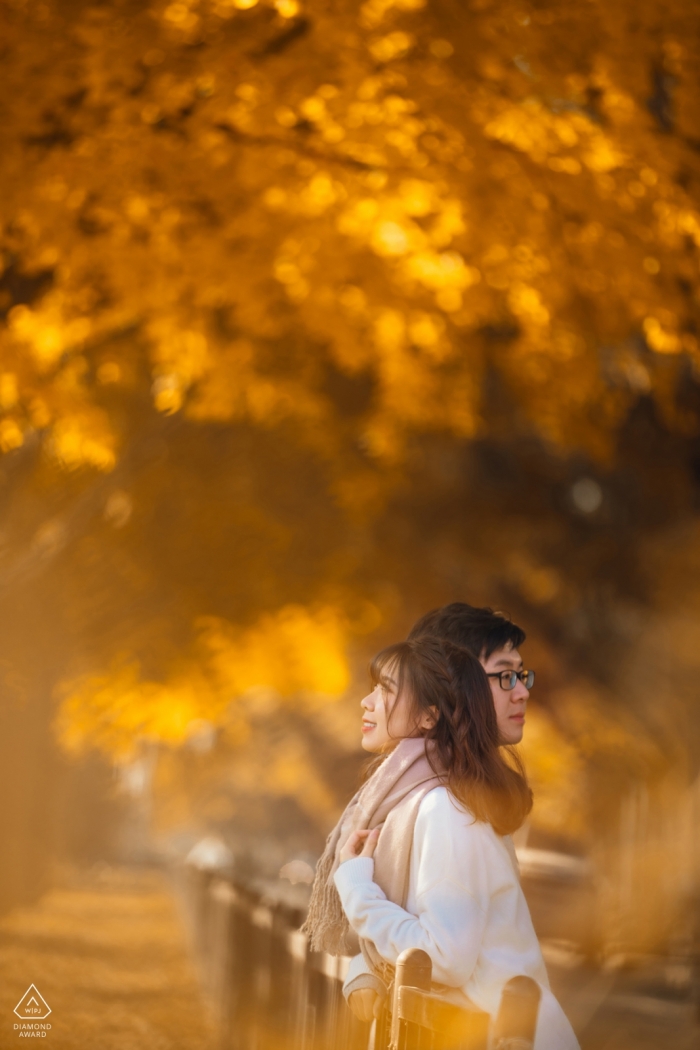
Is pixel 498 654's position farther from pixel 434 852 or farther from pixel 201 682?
pixel 201 682

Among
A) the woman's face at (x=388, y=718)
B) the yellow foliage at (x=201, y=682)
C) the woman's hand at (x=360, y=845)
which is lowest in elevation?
the yellow foliage at (x=201, y=682)

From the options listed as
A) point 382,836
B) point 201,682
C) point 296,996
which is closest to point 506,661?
point 382,836

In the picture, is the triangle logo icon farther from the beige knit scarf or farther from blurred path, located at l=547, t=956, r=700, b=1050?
the beige knit scarf

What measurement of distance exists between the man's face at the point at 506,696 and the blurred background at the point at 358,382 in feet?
1.16

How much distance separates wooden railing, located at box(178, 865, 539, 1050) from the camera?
1.60m

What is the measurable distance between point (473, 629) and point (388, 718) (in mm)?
247

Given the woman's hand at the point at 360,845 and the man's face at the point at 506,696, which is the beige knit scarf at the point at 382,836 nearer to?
the woman's hand at the point at 360,845

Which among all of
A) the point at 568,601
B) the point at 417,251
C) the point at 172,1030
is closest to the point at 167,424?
the point at 417,251

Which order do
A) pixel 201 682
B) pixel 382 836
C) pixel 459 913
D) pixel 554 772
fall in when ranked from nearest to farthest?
pixel 459 913 → pixel 382 836 → pixel 201 682 → pixel 554 772

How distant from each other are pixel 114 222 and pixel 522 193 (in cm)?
182

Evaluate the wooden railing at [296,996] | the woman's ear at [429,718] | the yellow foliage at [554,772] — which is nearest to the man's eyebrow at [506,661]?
the woman's ear at [429,718]

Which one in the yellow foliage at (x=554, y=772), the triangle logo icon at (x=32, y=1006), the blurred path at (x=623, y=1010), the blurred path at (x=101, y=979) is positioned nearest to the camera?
the blurred path at (x=623, y=1010)

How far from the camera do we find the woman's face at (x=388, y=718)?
182 centimetres

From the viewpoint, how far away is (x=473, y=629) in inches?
76.5
